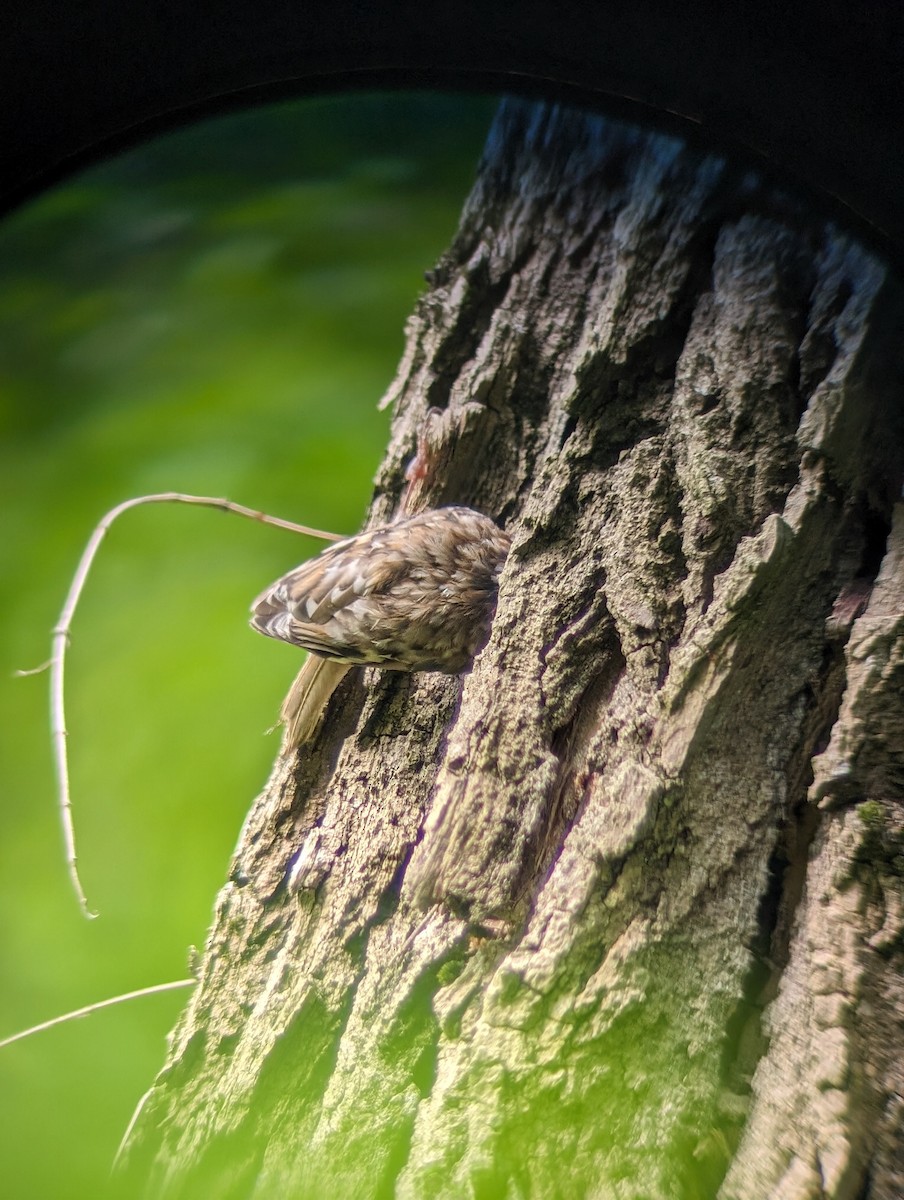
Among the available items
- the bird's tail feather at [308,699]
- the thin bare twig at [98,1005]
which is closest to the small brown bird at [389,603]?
the bird's tail feather at [308,699]

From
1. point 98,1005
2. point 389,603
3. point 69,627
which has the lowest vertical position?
point 98,1005

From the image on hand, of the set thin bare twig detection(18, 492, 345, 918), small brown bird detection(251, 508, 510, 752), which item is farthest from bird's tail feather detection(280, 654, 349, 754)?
thin bare twig detection(18, 492, 345, 918)

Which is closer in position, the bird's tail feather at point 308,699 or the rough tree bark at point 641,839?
the rough tree bark at point 641,839

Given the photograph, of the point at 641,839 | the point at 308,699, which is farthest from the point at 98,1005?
the point at 641,839

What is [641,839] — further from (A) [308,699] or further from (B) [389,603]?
(B) [389,603]

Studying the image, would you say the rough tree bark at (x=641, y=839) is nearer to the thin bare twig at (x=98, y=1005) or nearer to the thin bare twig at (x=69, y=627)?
the thin bare twig at (x=98, y=1005)

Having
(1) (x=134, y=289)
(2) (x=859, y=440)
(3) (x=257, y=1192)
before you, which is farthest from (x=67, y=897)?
(2) (x=859, y=440)
